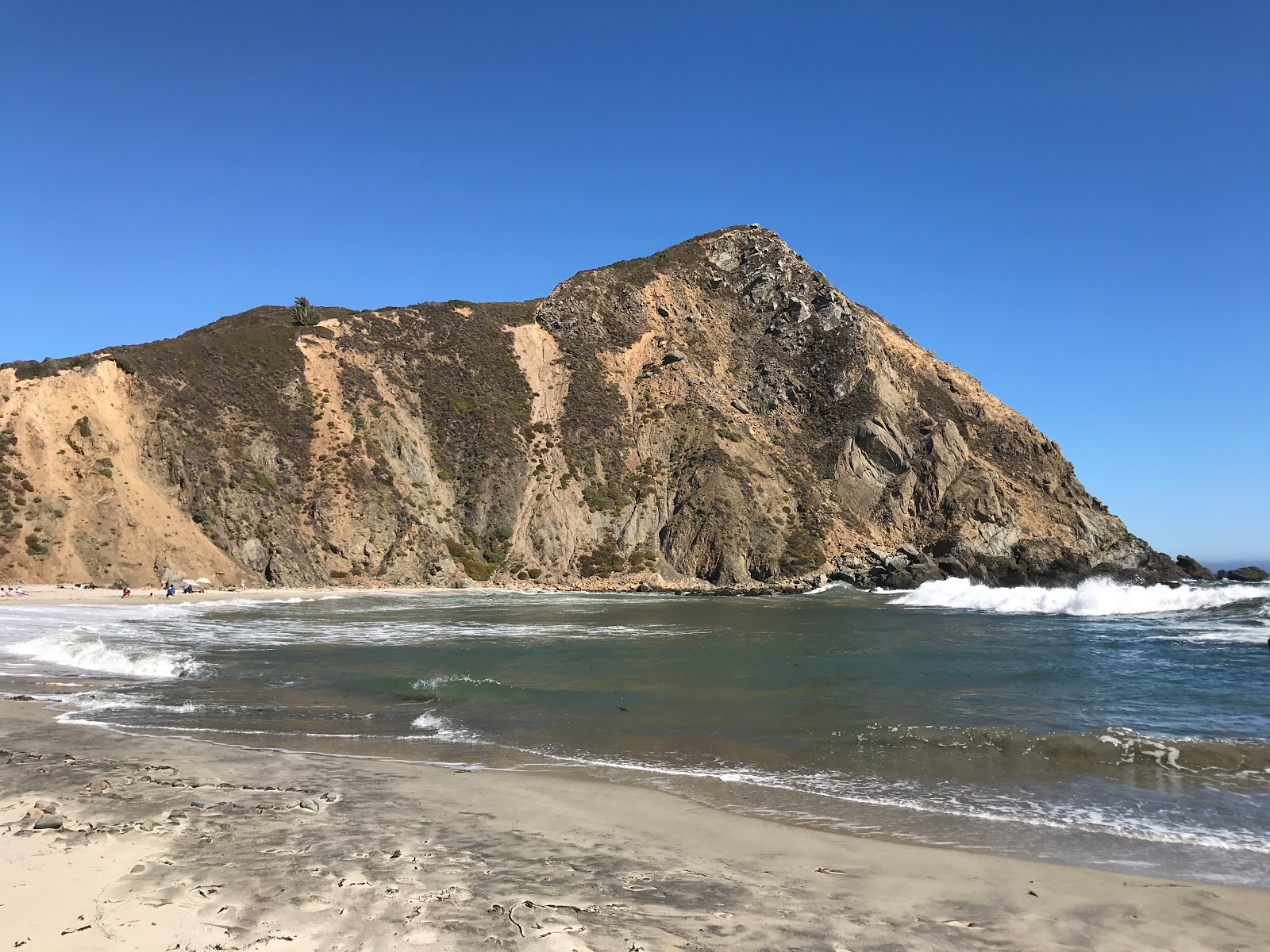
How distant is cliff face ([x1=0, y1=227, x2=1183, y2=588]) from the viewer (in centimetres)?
4900

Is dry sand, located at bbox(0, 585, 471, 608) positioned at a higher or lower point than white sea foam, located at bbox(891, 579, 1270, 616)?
lower

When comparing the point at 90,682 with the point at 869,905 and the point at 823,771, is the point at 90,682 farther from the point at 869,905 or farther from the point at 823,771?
the point at 869,905

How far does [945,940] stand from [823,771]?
537 centimetres

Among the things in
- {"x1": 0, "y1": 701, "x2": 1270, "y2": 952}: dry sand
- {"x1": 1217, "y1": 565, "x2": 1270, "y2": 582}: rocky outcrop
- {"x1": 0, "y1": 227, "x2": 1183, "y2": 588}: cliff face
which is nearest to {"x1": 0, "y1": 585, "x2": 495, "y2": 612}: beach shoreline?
{"x1": 0, "y1": 227, "x2": 1183, "y2": 588}: cliff face

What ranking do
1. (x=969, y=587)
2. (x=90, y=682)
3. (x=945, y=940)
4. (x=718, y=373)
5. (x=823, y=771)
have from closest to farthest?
(x=945, y=940)
(x=823, y=771)
(x=90, y=682)
(x=969, y=587)
(x=718, y=373)

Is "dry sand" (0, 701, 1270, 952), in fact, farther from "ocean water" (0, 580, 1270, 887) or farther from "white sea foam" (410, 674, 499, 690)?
"white sea foam" (410, 674, 499, 690)

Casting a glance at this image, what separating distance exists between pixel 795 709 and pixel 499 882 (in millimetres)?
9775

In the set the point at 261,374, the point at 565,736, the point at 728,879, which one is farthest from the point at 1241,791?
the point at 261,374

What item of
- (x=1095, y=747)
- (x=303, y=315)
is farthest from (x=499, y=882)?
(x=303, y=315)

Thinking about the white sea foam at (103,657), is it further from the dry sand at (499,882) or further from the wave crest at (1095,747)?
the wave crest at (1095,747)

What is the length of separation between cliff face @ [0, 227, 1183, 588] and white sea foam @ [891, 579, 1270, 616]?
1054 cm

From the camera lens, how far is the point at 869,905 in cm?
602

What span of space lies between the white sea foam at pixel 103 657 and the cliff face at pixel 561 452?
2412 centimetres

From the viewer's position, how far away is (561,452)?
2675 inches
